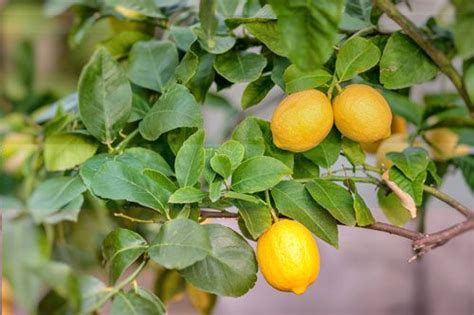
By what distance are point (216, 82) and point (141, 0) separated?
0.37 feet

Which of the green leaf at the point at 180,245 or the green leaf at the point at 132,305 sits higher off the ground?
the green leaf at the point at 180,245

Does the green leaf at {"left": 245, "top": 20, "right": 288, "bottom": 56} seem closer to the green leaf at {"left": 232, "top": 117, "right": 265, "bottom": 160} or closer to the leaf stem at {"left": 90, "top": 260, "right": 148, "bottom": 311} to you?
the green leaf at {"left": 232, "top": 117, "right": 265, "bottom": 160}

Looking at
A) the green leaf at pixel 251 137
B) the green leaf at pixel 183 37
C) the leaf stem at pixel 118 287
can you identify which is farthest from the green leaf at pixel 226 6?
the leaf stem at pixel 118 287

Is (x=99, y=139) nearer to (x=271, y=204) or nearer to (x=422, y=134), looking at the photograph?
(x=271, y=204)

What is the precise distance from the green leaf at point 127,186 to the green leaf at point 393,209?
18cm

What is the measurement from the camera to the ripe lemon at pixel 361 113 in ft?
1.60

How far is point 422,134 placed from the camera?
0.68 metres

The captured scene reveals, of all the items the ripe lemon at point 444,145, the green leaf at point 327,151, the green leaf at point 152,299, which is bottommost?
the ripe lemon at point 444,145

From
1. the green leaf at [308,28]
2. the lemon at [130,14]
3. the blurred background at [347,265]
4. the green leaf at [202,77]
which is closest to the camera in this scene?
the green leaf at [308,28]

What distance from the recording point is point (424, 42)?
1.73ft

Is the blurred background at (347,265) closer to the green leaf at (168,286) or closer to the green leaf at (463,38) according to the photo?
the green leaf at (168,286)

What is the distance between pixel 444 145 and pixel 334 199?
0.27 m

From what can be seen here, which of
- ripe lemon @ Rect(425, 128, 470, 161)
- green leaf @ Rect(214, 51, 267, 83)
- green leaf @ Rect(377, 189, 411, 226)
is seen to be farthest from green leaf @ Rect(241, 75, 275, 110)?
ripe lemon @ Rect(425, 128, 470, 161)

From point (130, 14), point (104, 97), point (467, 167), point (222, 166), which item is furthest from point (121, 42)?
point (467, 167)
